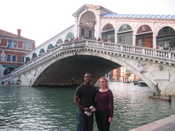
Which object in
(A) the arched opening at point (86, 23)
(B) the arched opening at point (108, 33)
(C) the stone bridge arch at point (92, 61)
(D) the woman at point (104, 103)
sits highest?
(A) the arched opening at point (86, 23)

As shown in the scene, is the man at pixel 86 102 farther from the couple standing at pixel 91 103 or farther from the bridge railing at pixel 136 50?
the bridge railing at pixel 136 50

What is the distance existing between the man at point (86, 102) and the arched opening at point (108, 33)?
2321 cm

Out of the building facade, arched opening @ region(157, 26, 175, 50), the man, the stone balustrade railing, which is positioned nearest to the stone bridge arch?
the stone balustrade railing

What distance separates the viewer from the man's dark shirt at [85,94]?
4.75 meters

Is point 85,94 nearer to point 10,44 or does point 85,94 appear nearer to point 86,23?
point 86,23

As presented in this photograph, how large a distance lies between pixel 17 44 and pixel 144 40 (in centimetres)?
2315

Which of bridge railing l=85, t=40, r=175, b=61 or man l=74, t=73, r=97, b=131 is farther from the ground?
bridge railing l=85, t=40, r=175, b=61

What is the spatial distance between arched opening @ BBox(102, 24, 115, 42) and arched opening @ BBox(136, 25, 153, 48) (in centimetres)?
409

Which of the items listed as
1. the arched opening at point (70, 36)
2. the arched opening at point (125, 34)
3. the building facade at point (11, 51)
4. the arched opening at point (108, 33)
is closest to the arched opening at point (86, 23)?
the arched opening at point (70, 36)

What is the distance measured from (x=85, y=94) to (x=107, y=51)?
16174mm

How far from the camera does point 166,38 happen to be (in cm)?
2298

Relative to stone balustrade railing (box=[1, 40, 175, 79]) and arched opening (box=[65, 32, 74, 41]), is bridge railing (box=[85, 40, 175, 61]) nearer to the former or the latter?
stone balustrade railing (box=[1, 40, 175, 79])

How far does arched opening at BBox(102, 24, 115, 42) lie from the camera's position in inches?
1102

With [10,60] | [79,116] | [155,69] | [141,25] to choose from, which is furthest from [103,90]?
[10,60]
